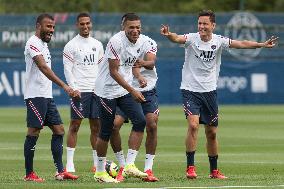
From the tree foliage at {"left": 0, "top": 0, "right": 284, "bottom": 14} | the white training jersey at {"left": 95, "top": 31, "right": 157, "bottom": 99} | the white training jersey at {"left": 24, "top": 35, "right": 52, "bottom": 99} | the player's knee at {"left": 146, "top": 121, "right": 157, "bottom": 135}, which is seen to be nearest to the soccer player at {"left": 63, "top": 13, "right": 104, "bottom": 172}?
the player's knee at {"left": 146, "top": 121, "right": 157, "bottom": 135}

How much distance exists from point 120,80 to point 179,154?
5.82m

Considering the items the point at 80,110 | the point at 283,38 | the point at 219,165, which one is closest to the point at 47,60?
the point at 80,110

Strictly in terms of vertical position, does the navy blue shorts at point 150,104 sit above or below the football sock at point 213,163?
above

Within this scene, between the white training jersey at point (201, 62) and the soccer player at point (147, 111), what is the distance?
538 millimetres

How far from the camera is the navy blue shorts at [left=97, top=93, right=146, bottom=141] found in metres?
15.2

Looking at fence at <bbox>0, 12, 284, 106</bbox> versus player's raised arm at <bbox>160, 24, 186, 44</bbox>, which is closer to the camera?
player's raised arm at <bbox>160, 24, 186, 44</bbox>

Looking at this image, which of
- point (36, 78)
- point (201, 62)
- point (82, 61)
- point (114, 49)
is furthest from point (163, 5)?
point (114, 49)

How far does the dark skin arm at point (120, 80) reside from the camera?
48.7 ft

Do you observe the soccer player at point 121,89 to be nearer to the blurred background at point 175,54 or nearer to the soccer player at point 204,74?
the soccer player at point 204,74

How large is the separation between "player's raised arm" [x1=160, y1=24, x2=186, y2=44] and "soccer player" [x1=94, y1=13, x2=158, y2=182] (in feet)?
1.01

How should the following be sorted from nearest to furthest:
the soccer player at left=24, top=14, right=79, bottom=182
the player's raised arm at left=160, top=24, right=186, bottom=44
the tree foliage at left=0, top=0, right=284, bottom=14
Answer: the soccer player at left=24, top=14, right=79, bottom=182 → the player's raised arm at left=160, top=24, right=186, bottom=44 → the tree foliage at left=0, top=0, right=284, bottom=14

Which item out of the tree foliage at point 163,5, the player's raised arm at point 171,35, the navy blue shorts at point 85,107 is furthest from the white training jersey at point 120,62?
the tree foliage at point 163,5

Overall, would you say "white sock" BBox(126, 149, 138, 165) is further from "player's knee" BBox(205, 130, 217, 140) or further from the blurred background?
the blurred background

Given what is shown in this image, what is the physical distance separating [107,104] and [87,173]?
199 centimetres
